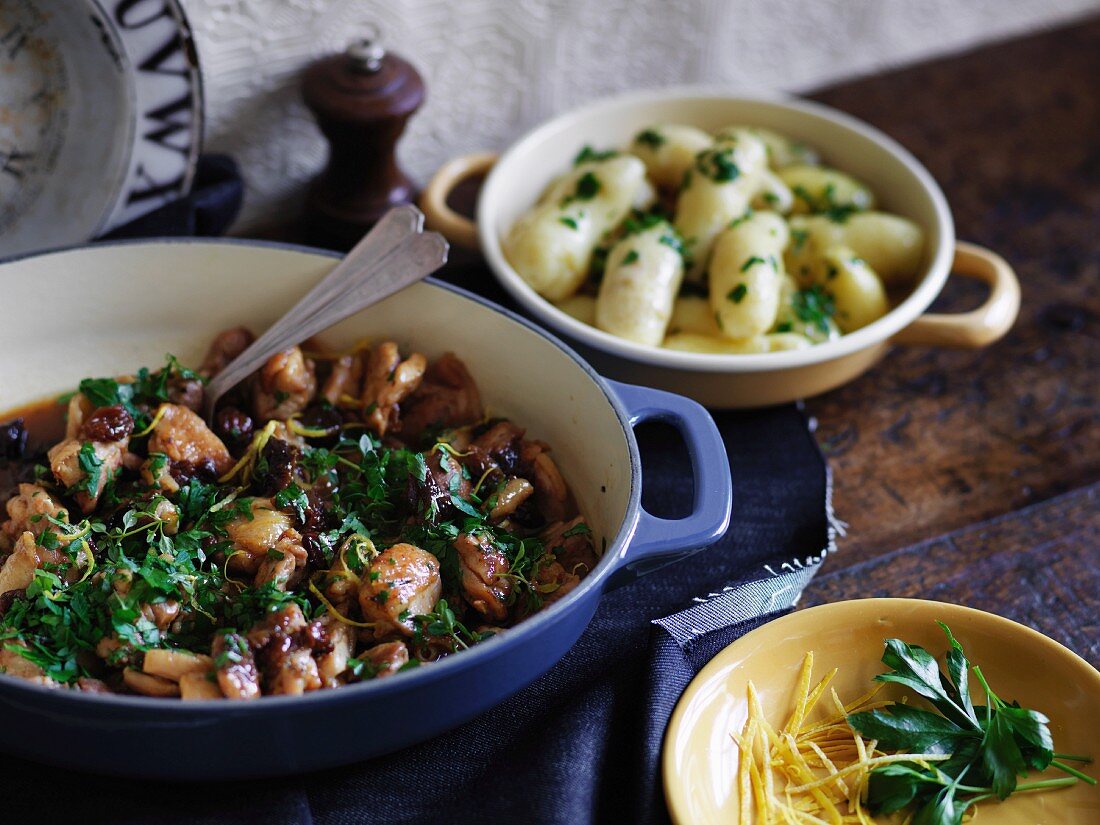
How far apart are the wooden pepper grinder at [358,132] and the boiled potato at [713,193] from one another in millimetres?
434

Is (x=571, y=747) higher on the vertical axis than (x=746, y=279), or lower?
lower

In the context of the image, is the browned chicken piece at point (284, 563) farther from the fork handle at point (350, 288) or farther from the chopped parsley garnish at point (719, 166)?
the chopped parsley garnish at point (719, 166)

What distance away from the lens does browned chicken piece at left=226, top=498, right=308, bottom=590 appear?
112 centimetres

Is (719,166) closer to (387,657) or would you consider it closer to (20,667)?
(387,657)

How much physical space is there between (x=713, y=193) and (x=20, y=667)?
1.10 meters

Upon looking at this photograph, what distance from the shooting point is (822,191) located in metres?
1.72

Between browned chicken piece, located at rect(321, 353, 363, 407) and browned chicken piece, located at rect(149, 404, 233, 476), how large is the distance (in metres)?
0.16

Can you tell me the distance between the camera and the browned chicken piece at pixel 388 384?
1341 mm

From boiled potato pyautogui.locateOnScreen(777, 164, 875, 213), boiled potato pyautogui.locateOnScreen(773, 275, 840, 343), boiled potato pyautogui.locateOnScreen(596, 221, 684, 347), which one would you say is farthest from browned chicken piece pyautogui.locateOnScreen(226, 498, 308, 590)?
boiled potato pyautogui.locateOnScreen(777, 164, 875, 213)

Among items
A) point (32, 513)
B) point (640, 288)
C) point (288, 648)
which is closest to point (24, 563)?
point (32, 513)

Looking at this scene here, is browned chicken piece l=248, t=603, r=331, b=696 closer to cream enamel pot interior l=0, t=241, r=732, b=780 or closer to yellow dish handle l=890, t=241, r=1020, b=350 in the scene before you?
cream enamel pot interior l=0, t=241, r=732, b=780

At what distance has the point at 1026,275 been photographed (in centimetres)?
188

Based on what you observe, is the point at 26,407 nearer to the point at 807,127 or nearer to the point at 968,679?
the point at 968,679

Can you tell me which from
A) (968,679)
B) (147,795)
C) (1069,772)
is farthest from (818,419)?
(147,795)
